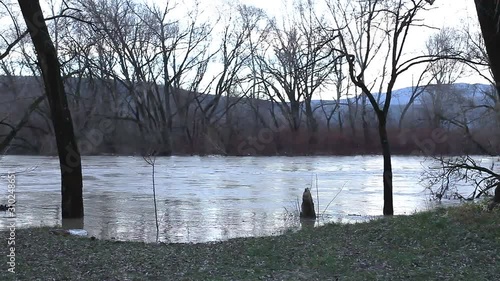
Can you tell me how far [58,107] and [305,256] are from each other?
740 centimetres

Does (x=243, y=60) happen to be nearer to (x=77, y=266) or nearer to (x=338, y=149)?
(x=338, y=149)

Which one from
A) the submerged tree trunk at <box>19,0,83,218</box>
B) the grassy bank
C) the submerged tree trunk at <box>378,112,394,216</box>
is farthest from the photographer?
the submerged tree trunk at <box>378,112,394,216</box>

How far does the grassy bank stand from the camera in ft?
21.0

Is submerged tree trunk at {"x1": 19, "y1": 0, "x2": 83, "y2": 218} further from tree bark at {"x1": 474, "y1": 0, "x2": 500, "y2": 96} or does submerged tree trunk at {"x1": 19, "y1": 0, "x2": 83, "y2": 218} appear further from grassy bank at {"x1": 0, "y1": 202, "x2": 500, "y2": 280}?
tree bark at {"x1": 474, "y1": 0, "x2": 500, "y2": 96}

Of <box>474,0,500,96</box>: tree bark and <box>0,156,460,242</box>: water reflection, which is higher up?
<box>474,0,500,96</box>: tree bark

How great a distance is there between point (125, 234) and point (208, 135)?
52.4 meters

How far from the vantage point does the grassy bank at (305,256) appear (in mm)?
6410

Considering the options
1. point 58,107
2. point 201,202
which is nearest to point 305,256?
point 58,107

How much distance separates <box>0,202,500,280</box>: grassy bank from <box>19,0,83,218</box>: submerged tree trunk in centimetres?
381

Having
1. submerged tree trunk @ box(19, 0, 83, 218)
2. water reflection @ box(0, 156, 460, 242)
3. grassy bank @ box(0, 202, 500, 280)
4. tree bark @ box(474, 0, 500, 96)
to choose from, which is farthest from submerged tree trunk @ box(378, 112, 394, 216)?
submerged tree trunk @ box(19, 0, 83, 218)

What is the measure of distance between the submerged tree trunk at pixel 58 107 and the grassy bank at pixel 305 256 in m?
3.81

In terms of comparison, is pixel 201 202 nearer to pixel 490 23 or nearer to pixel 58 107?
pixel 58 107

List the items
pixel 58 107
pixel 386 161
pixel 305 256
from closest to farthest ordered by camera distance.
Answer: pixel 305 256 → pixel 58 107 → pixel 386 161

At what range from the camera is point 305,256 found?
743 cm
